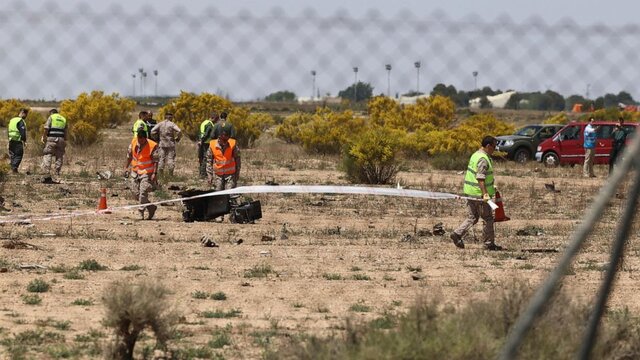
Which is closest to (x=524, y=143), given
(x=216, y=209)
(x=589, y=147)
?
(x=589, y=147)

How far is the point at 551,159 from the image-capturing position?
3731 centimetres

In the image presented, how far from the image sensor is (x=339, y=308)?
434 inches

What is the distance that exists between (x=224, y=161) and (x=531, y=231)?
15.3 ft

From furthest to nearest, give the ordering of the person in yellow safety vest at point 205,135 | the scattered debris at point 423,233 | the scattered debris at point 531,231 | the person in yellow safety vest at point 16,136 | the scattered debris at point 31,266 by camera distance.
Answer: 1. the person in yellow safety vest at point 16,136
2. the person in yellow safety vest at point 205,135
3. the scattered debris at point 531,231
4. the scattered debris at point 423,233
5. the scattered debris at point 31,266

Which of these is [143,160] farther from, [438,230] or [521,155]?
[521,155]

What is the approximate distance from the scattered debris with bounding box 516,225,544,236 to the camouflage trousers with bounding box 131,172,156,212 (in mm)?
5480

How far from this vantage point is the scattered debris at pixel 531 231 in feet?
60.4

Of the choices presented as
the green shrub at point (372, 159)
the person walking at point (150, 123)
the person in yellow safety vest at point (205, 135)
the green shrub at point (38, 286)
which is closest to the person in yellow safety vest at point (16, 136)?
the person walking at point (150, 123)

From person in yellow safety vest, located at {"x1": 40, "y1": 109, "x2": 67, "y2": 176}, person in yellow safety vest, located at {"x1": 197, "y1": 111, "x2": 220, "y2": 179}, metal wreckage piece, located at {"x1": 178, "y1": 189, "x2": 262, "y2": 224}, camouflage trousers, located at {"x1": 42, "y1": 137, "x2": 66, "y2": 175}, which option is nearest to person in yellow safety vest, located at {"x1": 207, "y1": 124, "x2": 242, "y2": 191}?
metal wreckage piece, located at {"x1": 178, "y1": 189, "x2": 262, "y2": 224}

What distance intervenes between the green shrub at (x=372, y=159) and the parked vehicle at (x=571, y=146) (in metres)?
8.49

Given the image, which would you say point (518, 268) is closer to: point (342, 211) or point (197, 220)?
point (197, 220)

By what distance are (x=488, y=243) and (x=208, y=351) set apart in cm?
792

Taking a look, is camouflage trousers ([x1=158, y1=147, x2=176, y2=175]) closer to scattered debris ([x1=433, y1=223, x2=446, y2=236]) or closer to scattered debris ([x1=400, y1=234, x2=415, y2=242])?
scattered debris ([x1=433, y1=223, x2=446, y2=236])

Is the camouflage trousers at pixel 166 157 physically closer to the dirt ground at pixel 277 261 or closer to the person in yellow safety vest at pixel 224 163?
the dirt ground at pixel 277 261
